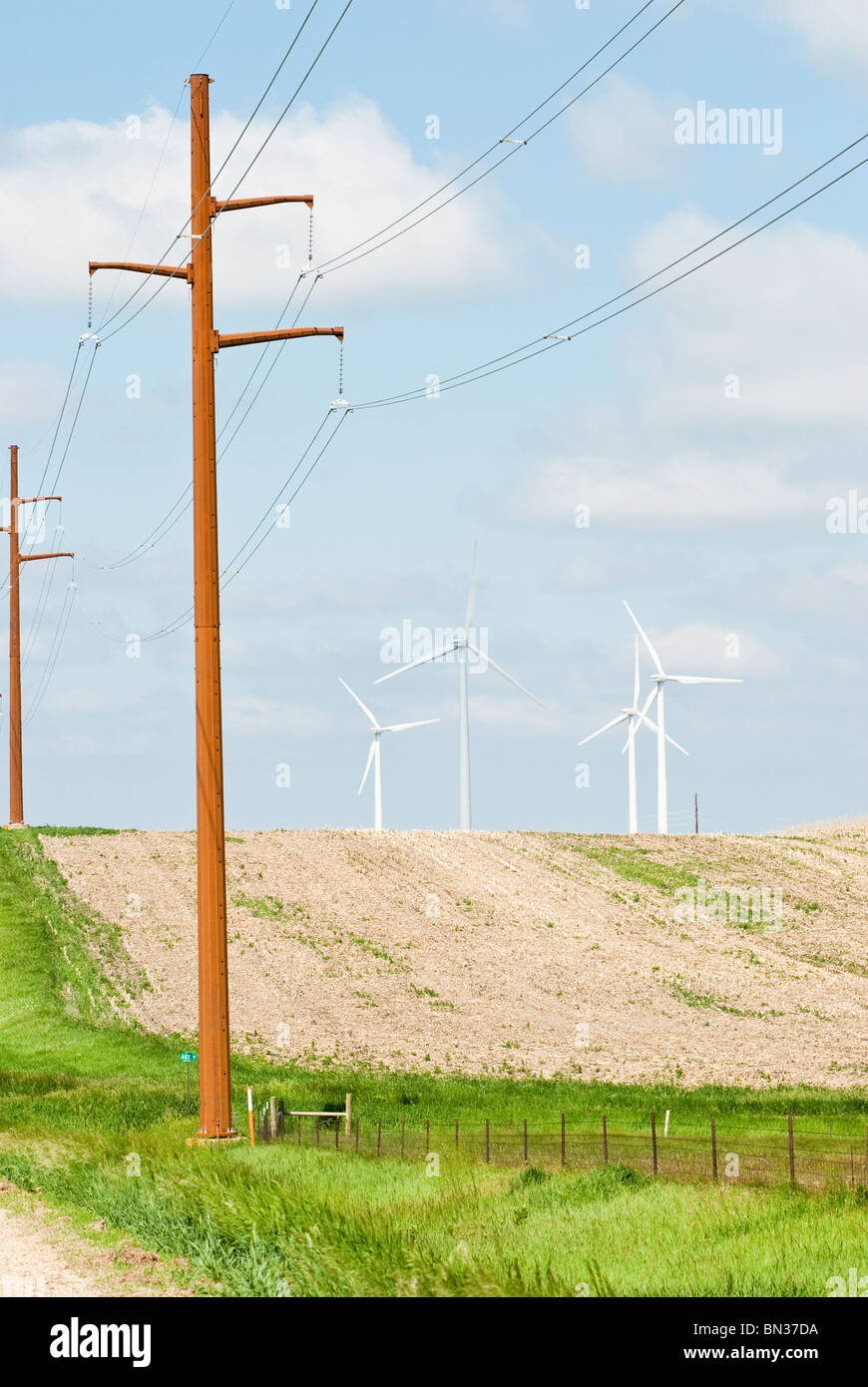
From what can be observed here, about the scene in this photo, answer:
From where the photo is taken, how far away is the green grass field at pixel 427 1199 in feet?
48.9

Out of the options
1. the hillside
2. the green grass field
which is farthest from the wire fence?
the hillside

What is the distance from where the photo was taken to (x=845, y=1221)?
743 inches

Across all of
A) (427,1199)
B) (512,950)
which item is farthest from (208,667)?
(512,950)

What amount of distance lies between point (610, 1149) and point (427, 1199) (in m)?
8.78

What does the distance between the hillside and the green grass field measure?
5.64 meters

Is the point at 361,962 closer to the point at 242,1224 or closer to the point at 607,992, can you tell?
the point at 607,992

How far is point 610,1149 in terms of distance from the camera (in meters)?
29.7

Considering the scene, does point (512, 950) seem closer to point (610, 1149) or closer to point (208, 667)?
point (610, 1149)

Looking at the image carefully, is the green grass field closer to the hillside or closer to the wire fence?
the wire fence

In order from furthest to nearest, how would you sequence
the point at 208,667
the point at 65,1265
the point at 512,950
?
the point at 512,950
the point at 208,667
the point at 65,1265

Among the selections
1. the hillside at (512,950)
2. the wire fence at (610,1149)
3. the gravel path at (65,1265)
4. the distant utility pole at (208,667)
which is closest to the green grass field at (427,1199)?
the gravel path at (65,1265)

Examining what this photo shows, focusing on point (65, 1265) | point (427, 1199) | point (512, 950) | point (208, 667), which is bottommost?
point (512, 950)

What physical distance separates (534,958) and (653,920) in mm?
11348

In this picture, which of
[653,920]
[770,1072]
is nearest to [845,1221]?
[770,1072]
